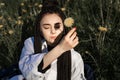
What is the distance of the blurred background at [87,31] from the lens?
86.2 inches

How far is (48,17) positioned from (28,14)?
49.5 inches

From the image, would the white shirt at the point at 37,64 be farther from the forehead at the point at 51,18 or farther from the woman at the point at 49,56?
the forehead at the point at 51,18

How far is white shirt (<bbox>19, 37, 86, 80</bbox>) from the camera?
5.35ft

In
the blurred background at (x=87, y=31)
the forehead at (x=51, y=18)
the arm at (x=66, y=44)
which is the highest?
A: the forehead at (x=51, y=18)

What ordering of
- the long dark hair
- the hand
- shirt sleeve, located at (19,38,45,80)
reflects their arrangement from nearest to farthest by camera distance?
the hand
shirt sleeve, located at (19,38,45,80)
the long dark hair

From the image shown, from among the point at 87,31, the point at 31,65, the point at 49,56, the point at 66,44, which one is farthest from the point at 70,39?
the point at 87,31

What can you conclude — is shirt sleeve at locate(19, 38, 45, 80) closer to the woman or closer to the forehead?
the woman

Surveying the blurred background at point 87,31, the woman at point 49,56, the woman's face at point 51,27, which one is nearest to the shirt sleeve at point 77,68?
the woman at point 49,56

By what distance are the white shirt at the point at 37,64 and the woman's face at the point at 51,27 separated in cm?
9

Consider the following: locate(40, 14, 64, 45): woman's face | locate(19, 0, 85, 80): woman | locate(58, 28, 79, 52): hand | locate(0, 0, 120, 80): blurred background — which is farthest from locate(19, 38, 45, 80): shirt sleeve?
locate(0, 0, 120, 80): blurred background

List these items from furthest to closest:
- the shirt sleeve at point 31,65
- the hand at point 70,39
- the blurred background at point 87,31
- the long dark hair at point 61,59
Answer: the blurred background at point 87,31 < the long dark hair at point 61,59 < the shirt sleeve at point 31,65 < the hand at point 70,39

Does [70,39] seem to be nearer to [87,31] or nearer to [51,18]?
[51,18]

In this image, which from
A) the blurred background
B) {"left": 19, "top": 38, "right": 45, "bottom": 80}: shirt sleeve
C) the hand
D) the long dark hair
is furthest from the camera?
the blurred background

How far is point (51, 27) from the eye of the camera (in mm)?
1689
